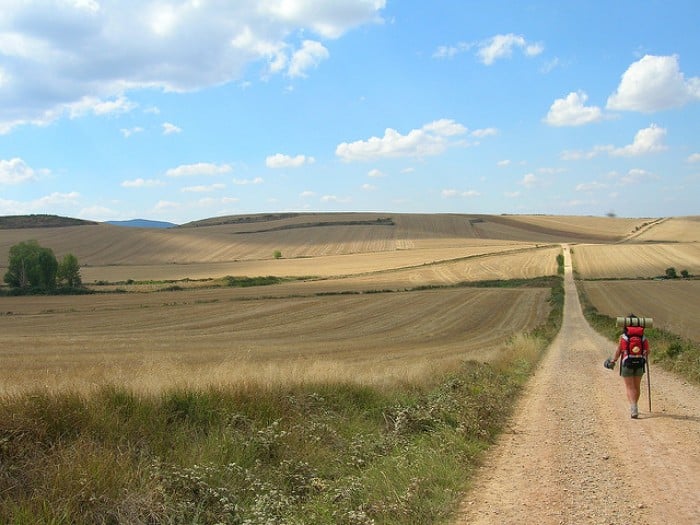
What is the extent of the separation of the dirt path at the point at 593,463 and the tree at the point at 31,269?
7127cm

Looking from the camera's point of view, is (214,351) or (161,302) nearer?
(214,351)

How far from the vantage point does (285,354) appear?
2423 cm

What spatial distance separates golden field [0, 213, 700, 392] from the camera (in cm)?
1831

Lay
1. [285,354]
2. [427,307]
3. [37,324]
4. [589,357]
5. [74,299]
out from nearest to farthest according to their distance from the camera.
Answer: [589,357] < [285,354] < [37,324] < [427,307] < [74,299]

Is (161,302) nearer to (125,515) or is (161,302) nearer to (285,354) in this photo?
(285,354)

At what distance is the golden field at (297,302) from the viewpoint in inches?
721

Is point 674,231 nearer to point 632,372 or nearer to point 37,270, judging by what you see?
point 37,270

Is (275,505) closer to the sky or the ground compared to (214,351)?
closer to the sky

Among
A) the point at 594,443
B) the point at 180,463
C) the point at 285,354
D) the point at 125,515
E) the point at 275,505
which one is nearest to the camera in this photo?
the point at 125,515

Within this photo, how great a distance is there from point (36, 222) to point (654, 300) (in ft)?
444

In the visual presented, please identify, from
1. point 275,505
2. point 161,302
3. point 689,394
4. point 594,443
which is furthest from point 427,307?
point 275,505

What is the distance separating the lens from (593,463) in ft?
24.9

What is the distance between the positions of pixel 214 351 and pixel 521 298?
3396 cm

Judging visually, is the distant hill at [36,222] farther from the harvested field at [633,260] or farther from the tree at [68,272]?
the harvested field at [633,260]
